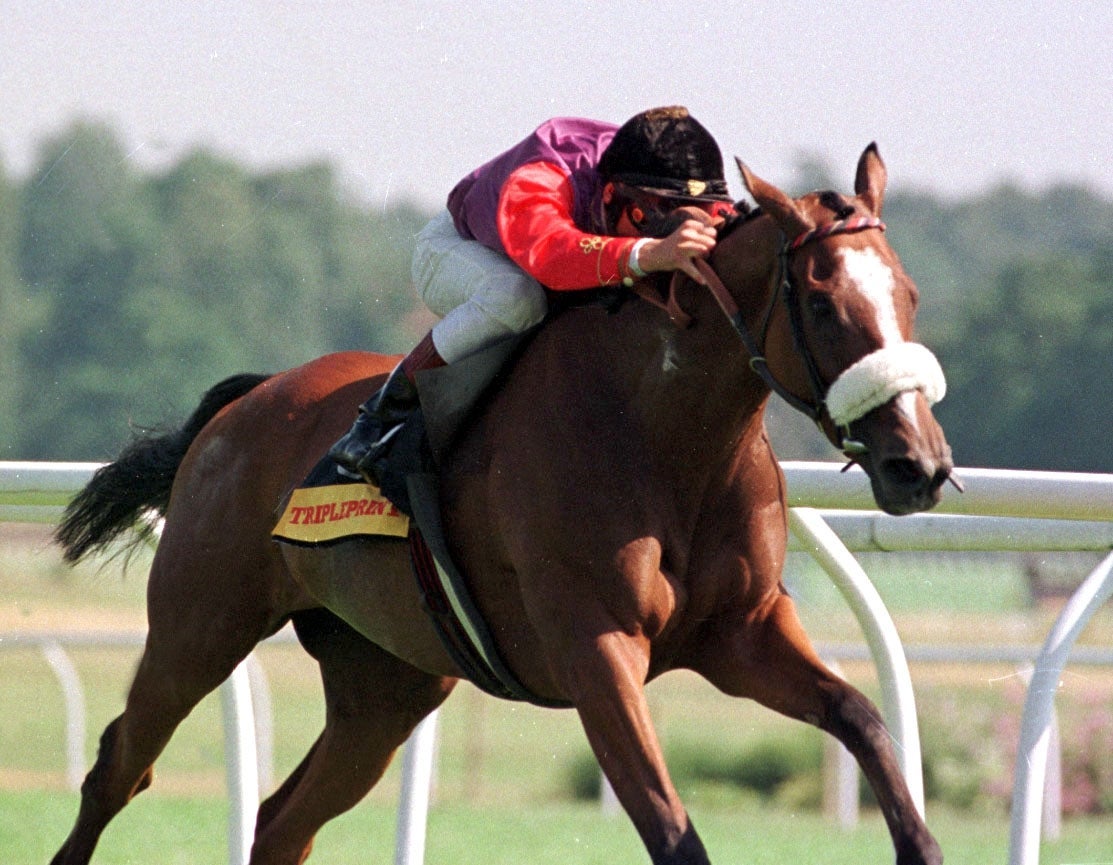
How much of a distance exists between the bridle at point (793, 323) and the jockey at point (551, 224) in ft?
0.62

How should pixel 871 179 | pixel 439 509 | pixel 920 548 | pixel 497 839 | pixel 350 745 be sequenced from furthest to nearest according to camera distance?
pixel 497 839
pixel 350 745
pixel 920 548
pixel 439 509
pixel 871 179

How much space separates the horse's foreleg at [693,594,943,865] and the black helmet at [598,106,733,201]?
0.73m

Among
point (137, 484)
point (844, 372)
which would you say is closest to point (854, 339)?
point (844, 372)

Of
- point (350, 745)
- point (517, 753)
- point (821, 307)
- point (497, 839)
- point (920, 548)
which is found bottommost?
point (517, 753)

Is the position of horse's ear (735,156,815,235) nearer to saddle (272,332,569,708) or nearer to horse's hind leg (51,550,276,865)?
saddle (272,332,569,708)

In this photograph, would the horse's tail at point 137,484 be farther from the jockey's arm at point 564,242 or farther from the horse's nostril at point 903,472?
the horse's nostril at point 903,472

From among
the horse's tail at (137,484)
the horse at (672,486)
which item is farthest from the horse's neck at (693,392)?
the horse's tail at (137,484)

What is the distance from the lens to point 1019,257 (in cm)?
2764

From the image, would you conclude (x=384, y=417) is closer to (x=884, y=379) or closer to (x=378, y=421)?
(x=378, y=421)

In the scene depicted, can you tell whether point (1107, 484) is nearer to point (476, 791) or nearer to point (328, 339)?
point (476, 791)

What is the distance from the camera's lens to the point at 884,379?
2.64 meters

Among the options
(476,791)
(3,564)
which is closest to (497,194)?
(476,791)

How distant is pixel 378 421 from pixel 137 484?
1.07 meters

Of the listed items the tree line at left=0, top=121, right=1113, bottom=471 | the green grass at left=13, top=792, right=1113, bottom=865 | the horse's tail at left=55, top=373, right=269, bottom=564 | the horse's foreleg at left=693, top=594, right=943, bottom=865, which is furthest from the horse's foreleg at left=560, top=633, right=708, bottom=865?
the tree line at left=0, top=121, right=1113, bottom=471
